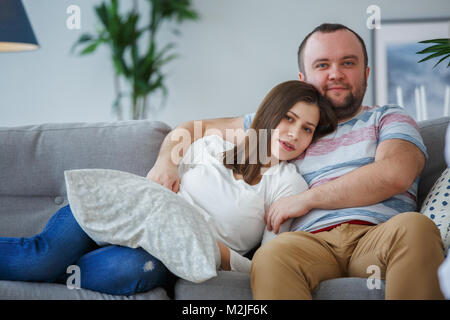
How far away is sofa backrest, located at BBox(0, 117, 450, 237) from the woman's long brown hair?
35 cm

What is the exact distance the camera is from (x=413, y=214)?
1.09 m

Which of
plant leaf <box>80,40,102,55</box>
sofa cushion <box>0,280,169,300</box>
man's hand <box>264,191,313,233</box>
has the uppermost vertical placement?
plant leaf <box>80,40,102,55</box>

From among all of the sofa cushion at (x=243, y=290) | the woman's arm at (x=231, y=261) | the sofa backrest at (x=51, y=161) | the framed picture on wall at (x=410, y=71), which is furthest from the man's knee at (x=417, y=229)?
the framed picture on wall at (x=410, y=71)

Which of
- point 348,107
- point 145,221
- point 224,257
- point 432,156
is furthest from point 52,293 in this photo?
point 432,156

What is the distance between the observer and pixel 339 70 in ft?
5.13

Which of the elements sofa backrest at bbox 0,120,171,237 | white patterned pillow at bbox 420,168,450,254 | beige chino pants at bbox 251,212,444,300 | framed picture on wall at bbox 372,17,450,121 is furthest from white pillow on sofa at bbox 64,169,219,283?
framed picture on wall at bbox 372,17,450,121

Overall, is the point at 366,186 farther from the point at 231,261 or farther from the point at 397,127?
the point at 231,261

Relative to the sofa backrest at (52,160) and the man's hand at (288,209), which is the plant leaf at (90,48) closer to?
the sofa backrest at (52,160)

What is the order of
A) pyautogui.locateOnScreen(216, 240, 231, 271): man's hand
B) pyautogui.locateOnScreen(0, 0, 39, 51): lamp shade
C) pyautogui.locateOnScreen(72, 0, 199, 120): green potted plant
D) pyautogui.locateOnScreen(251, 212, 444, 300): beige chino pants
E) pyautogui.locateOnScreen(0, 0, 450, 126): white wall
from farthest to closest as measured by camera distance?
pyautogui.locateOnScreen(0, 0, 450, 126): white wall → pyautogui.locateOnScreen(72, 0, 199, 120): green potted plant → pyautogui.locateOnScreen(0, 0, 39, 51): lamp shade → pyautogui.locateOnScreen(216, 240, 231, 271): man's hand → pyautogui.locateOnScreen(251, 212, 444, 300): beige chino pants

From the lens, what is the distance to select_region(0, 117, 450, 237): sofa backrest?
63.8 inches

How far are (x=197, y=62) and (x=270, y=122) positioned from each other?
248 cm

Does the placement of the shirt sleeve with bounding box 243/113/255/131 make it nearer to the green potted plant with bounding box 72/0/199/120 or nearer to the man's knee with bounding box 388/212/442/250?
the man's knee with bounding box 388/212/442/250

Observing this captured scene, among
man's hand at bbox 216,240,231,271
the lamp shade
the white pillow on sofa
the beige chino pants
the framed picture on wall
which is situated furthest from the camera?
the framed picture on wall

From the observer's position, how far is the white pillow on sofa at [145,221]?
106 centimetres
